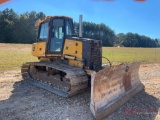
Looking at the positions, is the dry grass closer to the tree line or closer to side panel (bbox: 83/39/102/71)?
side panel (bbox: 83/39/102/71)

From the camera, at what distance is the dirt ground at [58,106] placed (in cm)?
531

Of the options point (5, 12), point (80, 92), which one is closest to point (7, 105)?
point (80, 92)

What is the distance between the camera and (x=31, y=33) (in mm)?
50625

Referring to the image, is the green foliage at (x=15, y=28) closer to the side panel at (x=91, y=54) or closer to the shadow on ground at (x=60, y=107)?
the side panel at (x=91, y=54)

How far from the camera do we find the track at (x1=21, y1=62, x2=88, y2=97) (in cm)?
674

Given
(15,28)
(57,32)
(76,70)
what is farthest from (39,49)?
(15,28)

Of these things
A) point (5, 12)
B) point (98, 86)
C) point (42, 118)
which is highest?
point (5, 12)

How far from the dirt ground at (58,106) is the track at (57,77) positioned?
9.5 inches

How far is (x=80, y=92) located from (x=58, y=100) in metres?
0.85

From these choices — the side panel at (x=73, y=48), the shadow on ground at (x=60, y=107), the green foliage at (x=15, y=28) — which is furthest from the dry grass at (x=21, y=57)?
the green foliage at (x=15, y=28)

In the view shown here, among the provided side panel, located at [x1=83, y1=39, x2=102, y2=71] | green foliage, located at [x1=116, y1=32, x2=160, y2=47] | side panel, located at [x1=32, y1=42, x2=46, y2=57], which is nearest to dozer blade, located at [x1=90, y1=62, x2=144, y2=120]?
side panel, located at [x1=83, y1=39, x2=102, y2=71]

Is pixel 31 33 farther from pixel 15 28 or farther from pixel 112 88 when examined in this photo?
pixel 112 88

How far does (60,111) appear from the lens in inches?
219

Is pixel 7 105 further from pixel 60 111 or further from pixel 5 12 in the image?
pixel 5 12
